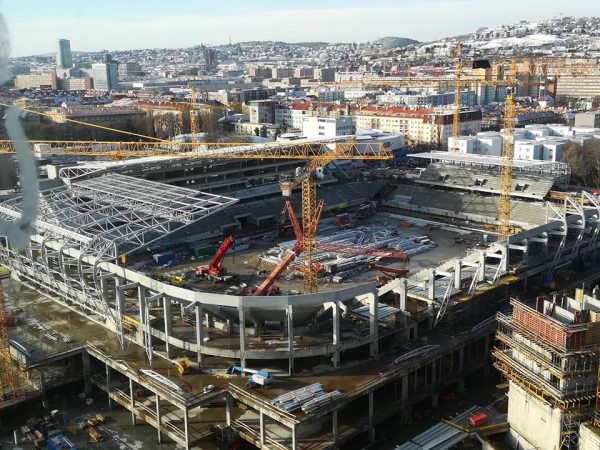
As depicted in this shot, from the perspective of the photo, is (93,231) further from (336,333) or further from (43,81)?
(43,81)

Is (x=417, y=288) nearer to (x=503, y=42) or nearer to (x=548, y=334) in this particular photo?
(x=548, y=334)

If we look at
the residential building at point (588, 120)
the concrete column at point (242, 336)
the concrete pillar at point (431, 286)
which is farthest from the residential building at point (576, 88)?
the concrete column at point (242, 336)

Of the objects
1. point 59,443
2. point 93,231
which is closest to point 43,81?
point 93,231

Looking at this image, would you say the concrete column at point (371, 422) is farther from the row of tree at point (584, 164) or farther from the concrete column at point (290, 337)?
the row of tree at point (584, 164)

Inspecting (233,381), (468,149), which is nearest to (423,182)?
(468,149)

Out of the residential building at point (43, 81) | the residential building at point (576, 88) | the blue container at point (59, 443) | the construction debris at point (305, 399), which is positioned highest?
the residential building at point (43, 81)

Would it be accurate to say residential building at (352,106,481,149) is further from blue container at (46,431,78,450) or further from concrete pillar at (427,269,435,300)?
blue container at (46,431,78,450)
